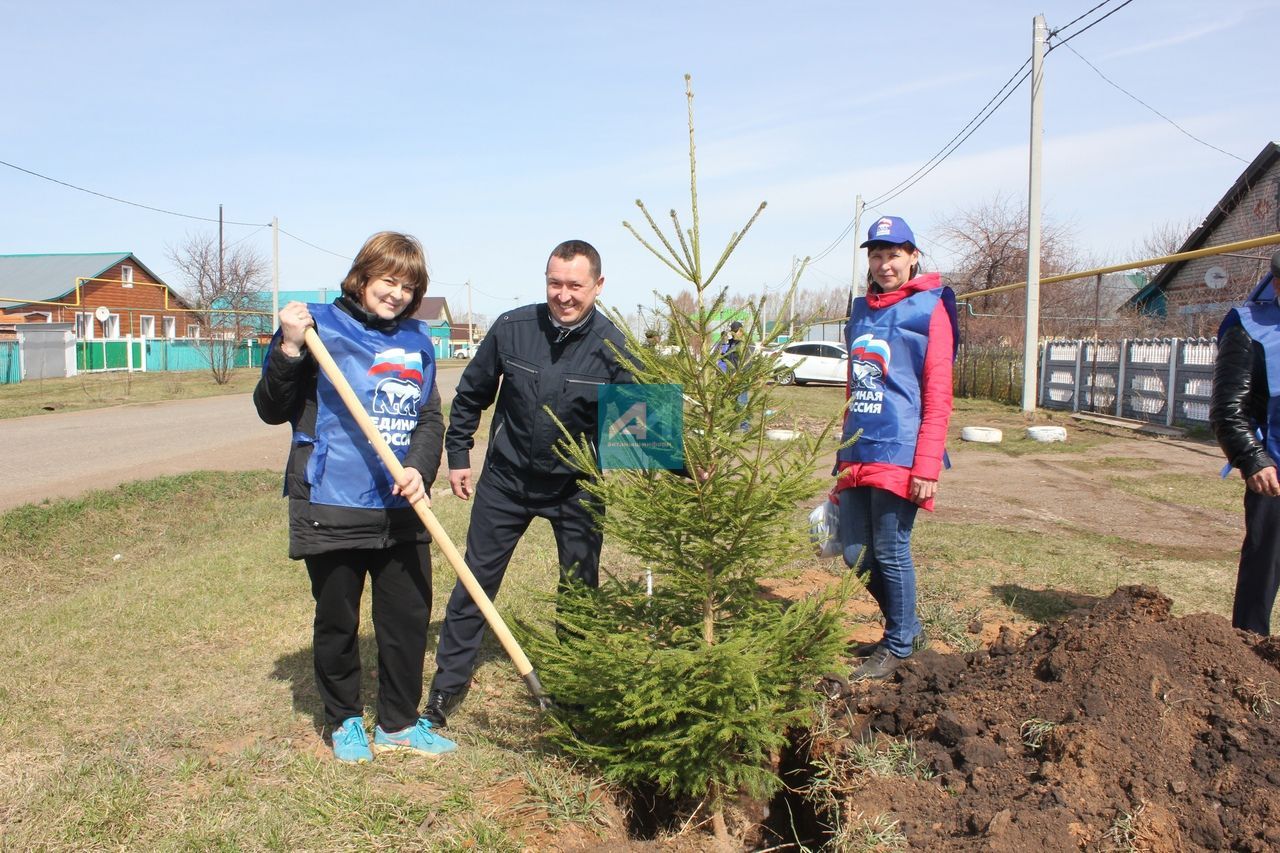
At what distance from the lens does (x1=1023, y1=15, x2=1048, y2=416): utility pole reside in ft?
54.9

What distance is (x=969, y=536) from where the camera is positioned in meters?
7.33

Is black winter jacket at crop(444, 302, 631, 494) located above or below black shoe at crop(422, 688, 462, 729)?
above

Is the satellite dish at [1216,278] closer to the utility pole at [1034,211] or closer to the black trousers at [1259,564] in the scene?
the utility pole at [1034,211]

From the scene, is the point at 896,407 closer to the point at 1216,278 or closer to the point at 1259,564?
the point at 1259,564

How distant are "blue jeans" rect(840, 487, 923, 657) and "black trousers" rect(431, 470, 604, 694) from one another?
1202 millimetres

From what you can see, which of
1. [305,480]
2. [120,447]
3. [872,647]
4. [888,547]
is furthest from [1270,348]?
[120,447]

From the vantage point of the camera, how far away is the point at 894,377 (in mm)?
Answer: 3953

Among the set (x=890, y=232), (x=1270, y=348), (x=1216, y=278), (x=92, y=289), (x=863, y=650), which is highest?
(x=92, y=289)

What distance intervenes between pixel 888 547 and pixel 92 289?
47381 mm

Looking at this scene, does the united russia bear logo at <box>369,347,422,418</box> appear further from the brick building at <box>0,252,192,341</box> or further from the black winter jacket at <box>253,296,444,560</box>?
the brick building at <box>0,252,192,341</box>

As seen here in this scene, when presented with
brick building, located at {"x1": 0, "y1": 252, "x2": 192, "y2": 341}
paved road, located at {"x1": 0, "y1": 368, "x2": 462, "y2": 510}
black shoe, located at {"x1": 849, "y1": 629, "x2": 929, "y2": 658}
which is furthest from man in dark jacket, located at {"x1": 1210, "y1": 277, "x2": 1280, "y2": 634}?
brick building, located at {"x1": 0, "y1": 252, "x2": 192, "y2": 341}

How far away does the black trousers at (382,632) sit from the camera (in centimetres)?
337

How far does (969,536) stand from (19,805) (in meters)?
6.44

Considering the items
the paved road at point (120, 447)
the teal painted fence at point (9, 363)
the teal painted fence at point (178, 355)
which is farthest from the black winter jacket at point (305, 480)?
the teal painted fence at point (178, 355)
